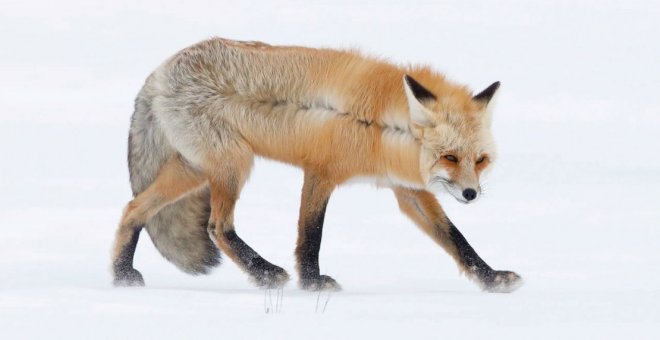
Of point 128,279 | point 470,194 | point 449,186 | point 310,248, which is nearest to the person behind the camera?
point 470,194

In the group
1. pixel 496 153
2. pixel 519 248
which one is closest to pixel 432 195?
pixel 496 153

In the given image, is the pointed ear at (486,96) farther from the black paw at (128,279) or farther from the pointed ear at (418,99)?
the black paw at (128,279)

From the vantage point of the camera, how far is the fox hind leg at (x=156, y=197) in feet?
25.8

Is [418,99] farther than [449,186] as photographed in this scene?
Yes

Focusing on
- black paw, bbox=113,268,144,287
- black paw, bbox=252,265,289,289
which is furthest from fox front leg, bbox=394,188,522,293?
black paw, bbox=113,268,144,287

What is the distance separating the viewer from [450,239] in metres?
7.50

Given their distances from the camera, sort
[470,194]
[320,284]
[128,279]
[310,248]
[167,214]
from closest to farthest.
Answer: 1. [470,194]
2. [320,284]
3. [310,248]
4. [128,279]
5. [167,214]

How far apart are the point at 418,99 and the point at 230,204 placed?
A: 1510 millimetres

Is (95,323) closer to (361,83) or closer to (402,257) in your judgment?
(361,83)

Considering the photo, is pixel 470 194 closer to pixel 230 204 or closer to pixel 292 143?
pixel 292 143

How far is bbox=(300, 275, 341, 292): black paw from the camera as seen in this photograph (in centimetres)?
709

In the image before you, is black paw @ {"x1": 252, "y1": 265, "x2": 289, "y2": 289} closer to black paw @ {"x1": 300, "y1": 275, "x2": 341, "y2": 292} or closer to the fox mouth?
black paw @ {"x1": 300, "y1": 275, "x2": 341, "y2": 292}

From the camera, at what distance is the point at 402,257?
9188 mm

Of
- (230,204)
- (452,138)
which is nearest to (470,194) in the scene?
(452,138)
